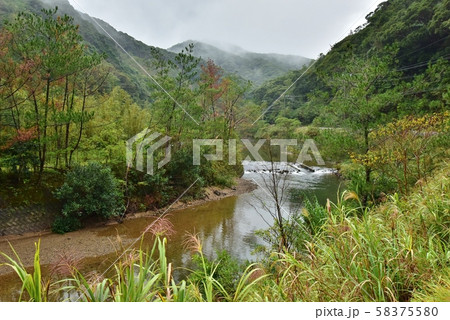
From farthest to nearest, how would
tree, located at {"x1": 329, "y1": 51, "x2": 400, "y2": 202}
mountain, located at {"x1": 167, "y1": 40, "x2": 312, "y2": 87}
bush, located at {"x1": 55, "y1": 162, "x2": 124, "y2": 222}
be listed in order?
mountain, located at {"x1": 167, "y1": 40, "x2": 312, "y2": 87}, bush, located at {"x1": 55, "y1": 162, "x2": 124, "y2": 222}, tree, located at {"x1": 329, "y1": 51, "x2": 400, "y2": 202}

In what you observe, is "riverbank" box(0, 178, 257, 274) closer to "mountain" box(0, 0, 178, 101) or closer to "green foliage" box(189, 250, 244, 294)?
"green foliage" box(189, 250, 244, 294)

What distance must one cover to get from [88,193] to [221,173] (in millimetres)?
6801

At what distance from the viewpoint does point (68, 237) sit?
722 cm

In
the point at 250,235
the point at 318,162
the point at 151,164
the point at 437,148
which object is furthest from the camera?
the point at 318,162

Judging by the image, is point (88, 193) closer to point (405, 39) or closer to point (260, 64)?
point (405, 39)

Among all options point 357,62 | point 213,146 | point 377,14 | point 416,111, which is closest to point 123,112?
point 213,146

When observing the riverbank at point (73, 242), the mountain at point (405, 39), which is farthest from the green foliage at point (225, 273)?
the mountain at point (405, 39)

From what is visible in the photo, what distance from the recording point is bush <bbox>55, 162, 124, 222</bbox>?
24.8 ft

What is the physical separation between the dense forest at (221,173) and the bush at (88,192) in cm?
4

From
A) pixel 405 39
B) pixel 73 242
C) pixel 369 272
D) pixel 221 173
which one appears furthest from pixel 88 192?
pixel 405 39

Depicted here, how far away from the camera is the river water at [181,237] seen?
5875mm

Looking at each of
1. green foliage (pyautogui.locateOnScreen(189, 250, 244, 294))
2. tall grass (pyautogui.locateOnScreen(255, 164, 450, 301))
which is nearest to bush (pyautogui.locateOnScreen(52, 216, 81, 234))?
green foliage (pyautogui.locateOnScreen(189, 250, 244, 294))

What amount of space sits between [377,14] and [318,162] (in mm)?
15431

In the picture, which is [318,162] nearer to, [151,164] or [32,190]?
[151,164]
